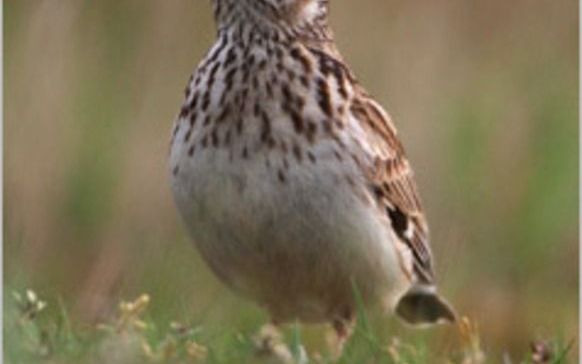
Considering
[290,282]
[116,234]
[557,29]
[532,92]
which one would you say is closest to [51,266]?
[116,234]

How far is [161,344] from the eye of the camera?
23.7 ft

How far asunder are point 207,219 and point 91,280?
0.42 m

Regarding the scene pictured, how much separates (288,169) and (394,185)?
62 centimetres

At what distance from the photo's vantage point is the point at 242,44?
8.33 meters

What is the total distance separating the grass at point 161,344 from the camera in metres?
7.11

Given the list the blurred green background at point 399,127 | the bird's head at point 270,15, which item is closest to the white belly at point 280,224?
the bird's head at point 270,15

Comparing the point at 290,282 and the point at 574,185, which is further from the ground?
the point at 290,282

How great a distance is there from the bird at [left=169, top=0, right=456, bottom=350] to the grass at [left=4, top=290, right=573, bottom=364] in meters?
0.57

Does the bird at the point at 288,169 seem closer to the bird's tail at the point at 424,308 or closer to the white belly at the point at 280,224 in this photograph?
the white belly at the point at 280,224

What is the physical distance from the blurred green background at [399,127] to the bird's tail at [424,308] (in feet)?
0.61

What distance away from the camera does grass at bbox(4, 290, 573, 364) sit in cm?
711

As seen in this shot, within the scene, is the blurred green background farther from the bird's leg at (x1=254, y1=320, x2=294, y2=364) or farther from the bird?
the bird's leg at (x1=254, y1=320, x2=294, y2=364)

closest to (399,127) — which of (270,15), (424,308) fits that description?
(424,308)

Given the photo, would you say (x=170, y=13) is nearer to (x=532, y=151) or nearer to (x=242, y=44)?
(x=532, y=151)
